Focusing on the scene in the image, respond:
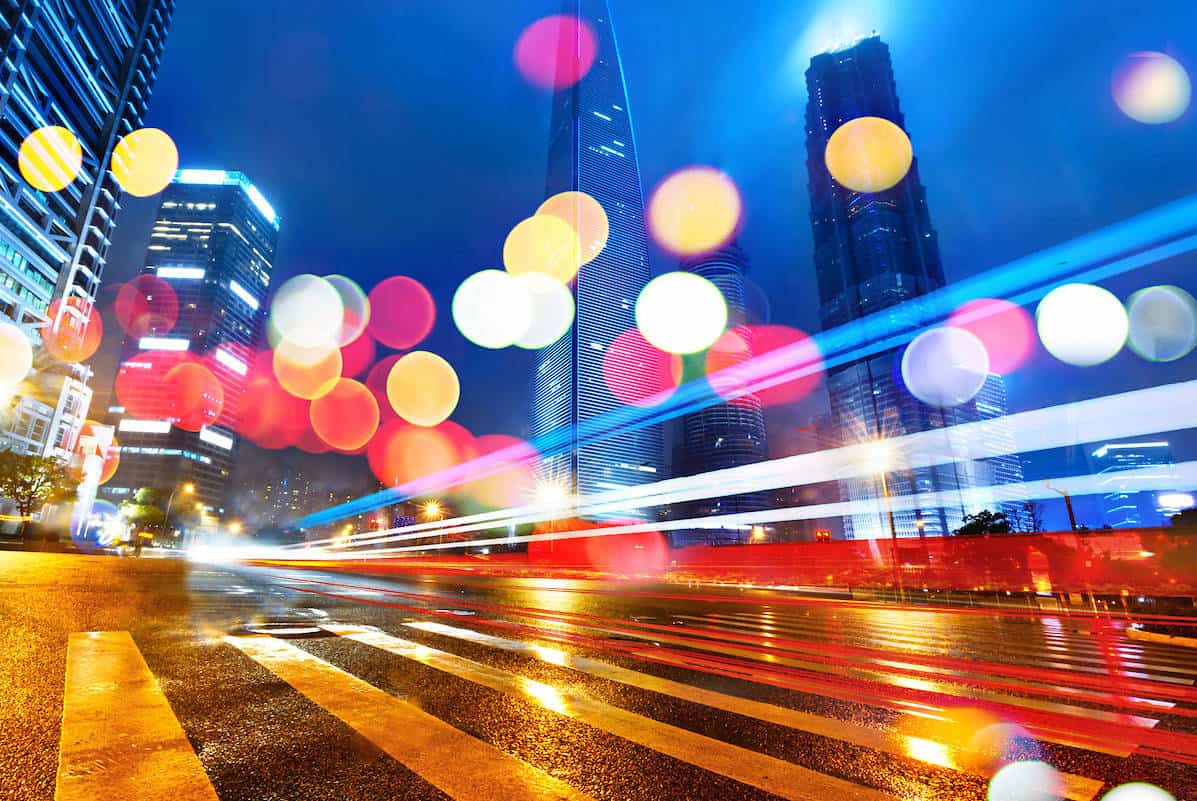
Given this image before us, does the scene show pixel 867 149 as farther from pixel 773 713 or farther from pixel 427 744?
pixel 427 744

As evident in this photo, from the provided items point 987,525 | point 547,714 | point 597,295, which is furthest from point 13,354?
point 987,525

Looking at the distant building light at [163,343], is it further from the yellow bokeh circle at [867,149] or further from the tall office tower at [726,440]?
the yellow bokeh circle at [867,149]

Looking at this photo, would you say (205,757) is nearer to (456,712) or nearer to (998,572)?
(456,712)

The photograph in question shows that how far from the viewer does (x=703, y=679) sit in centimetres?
512

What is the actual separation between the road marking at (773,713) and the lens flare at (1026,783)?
0.06 meters

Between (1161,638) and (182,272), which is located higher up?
(182,272)

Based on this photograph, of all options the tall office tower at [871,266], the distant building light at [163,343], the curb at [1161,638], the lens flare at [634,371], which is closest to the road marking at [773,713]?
the curb at [1161,638]

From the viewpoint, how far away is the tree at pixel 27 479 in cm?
4547

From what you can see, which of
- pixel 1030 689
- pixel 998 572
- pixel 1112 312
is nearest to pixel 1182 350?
pixel 1112 312

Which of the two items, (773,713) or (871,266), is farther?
(871,266)

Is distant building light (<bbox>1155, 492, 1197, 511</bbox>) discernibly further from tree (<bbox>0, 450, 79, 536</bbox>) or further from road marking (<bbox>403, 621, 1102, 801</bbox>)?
tree (<bbox>0, 450, 79, 536</bbox>)

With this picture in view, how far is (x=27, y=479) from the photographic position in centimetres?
4722

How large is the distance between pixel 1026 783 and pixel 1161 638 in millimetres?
13017

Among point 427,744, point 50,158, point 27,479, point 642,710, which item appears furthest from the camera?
point 50,158
